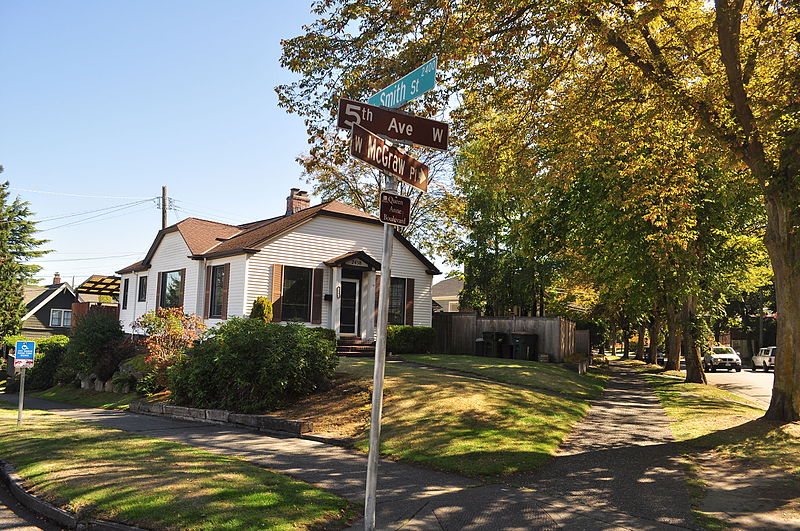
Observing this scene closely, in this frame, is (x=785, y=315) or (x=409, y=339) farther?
(x=409, y=339)

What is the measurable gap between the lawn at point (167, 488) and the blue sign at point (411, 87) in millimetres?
4095

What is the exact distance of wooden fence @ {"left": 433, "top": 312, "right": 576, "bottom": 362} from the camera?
2531 centimetres

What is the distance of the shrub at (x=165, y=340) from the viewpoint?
56.0ft

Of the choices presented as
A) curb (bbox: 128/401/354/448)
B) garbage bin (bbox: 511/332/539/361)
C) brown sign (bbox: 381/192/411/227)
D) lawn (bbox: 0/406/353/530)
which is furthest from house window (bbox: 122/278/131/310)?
brown sign (bbox: 381/192/411/227)

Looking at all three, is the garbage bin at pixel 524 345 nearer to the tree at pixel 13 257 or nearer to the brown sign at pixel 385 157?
the brown sign at pixel 385 157

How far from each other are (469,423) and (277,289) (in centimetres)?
1314

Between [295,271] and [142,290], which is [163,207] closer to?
[142,290]

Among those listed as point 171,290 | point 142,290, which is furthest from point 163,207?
point 171,290

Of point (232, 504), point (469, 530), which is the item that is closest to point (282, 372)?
point (232, 504)

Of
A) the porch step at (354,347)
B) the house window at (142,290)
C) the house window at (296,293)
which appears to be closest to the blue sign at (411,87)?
the porch step at (354,347)

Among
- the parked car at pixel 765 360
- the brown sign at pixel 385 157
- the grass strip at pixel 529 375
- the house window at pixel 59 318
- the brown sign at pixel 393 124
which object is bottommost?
the parked car at pixel 765 360

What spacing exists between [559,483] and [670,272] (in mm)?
14846

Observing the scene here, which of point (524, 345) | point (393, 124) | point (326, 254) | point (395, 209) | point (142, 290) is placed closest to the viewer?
point (395, 209)

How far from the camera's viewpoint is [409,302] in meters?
26.3
